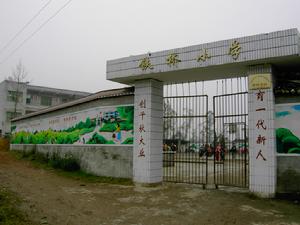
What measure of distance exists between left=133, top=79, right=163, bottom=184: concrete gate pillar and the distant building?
27.9 metres

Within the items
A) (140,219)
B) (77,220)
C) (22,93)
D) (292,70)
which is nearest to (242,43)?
(292,70)

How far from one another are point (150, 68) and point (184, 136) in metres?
2.62

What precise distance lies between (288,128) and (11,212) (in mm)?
6031

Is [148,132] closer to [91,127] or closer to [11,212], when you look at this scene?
[91,127]

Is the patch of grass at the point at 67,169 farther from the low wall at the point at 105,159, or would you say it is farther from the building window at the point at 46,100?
the building window at the point at 46,100

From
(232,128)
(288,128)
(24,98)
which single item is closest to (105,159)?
(232,128)

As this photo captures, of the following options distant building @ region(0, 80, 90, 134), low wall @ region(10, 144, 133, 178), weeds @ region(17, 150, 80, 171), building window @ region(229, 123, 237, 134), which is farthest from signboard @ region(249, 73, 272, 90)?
distant building @ region(0, 80, 90, 134)

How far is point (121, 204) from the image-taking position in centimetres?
624

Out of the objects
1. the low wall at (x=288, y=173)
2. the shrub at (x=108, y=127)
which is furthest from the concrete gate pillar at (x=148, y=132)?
the low wall at (x=288, y=173)

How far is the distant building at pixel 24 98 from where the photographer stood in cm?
3378

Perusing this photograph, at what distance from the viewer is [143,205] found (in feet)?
20.3

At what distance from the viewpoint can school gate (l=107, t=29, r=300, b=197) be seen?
6.56 metres

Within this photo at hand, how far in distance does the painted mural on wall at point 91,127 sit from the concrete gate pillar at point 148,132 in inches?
18.3

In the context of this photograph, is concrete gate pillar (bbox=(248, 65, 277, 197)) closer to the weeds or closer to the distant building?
the weeds
